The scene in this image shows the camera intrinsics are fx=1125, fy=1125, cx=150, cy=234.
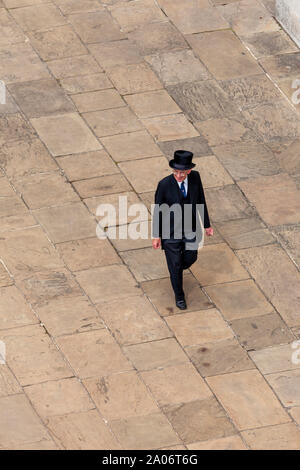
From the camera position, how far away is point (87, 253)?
13.3 m

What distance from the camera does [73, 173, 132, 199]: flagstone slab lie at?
14.2 metres

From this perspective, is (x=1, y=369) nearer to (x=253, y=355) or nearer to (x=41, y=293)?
(x=41, y=293)

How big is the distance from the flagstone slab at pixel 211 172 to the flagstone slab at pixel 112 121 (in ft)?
3.69

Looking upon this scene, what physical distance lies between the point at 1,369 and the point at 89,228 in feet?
8.25

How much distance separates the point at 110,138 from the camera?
49.7ft

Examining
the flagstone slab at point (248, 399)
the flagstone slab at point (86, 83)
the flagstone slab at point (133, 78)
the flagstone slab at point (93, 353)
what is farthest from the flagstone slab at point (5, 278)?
the flagstone slab at point (133, 78)

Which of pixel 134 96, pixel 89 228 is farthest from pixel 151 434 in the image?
pixel 134 96

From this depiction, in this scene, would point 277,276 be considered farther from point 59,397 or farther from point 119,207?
point 59,397

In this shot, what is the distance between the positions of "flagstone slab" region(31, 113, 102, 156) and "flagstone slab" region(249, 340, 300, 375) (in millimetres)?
4209

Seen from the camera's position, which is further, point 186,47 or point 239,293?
point 186,47

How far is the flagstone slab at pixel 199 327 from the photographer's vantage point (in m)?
12.3

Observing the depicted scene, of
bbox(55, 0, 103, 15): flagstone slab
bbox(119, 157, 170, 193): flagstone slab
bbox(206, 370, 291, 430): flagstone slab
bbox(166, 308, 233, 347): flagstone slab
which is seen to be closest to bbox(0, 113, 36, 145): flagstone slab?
bbox(119, 157, 170, 193): flagstone slab
